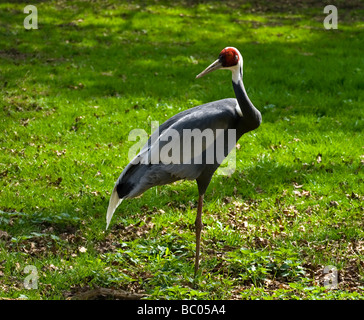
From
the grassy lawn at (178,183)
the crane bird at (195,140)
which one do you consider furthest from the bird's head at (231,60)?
the grassy lawn at (178,183)

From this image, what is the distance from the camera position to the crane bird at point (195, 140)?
5.24m

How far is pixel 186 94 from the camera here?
33.1ft

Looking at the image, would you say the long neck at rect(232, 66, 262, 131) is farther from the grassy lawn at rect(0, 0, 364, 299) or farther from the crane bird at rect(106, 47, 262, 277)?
the grassy lawn at rect(0, 0, 364, 299)

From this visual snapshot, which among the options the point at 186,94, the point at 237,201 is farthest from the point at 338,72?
the point at 237,201

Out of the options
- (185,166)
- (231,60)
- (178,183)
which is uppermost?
(231,60)

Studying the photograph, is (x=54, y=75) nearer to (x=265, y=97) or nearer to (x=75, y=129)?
(x=75, y=129)

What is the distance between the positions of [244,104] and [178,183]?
7.86 ft

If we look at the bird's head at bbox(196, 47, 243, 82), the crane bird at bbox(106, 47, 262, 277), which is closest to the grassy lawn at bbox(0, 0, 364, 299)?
the crane bird at bbox(106, 47, 262, 277)

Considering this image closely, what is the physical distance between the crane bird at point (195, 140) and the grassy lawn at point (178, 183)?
0.64 metres

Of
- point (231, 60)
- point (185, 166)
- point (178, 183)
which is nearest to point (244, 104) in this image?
point (231, 60)

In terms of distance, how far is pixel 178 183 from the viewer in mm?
7426

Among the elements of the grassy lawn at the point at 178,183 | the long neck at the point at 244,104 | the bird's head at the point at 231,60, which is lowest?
the grassy lawn at the point at 178,183

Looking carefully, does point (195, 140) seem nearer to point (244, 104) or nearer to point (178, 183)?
point (244, 104)

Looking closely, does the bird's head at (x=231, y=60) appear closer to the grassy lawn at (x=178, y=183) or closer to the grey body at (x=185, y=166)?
the grey body at (x=185, y=166)
